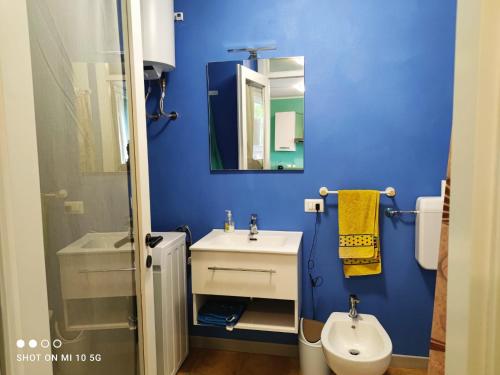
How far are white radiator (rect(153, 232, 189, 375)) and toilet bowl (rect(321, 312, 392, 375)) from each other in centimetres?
93

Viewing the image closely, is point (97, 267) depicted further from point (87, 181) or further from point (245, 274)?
point (245, 274)

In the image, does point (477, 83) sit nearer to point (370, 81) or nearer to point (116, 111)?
point (116, 111)

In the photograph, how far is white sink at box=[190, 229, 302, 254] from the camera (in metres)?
1.94

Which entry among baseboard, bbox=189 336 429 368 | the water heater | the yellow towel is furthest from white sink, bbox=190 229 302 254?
the water heater

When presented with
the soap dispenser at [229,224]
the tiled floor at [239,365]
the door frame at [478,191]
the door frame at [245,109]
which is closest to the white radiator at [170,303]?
the tiled floor at [239,365]

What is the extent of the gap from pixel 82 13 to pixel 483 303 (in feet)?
4.18

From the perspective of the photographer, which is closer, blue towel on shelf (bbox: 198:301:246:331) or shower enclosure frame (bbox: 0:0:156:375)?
shower enclosure frame (bbox: 0:0:156:375)

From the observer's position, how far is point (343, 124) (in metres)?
2.15

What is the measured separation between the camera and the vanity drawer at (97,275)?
3.09ft

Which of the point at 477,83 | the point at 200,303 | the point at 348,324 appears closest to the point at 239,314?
the point at 200,303

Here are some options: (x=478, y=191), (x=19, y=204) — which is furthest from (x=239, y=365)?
(x=478, y=191)

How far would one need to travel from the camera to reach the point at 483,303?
491 millimetres

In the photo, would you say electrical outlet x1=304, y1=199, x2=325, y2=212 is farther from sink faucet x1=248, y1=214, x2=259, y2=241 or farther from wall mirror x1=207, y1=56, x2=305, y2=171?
sink faucet x1=248, y1=214, x2=259, y2=241

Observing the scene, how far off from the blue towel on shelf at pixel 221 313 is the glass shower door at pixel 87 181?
0.73 m
